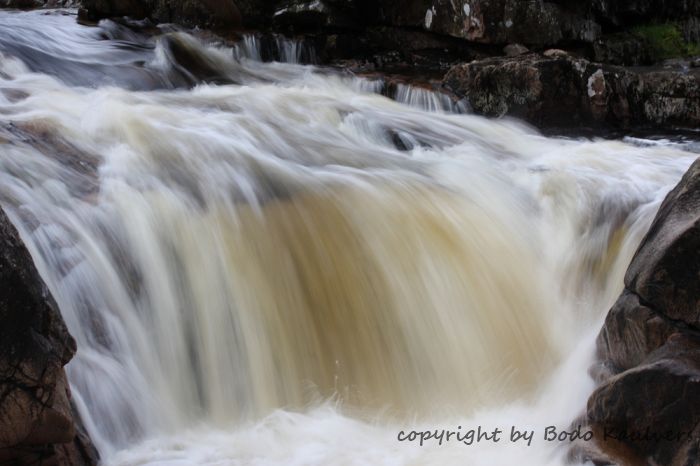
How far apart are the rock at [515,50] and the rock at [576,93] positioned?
4.81ft

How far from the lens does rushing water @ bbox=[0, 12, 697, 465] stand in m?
3.78

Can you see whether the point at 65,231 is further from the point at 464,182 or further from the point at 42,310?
the point at 464,182

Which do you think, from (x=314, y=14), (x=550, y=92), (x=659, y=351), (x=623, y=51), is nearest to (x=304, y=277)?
(x=659, y=351)

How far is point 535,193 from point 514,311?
4.69ft

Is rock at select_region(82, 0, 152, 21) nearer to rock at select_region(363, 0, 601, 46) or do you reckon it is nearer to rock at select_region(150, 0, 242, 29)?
rock at select_region(150, 0, 242, 29)

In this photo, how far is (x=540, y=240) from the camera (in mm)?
5297

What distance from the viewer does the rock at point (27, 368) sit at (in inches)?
113

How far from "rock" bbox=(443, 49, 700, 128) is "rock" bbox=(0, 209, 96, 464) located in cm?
623

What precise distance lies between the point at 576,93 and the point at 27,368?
6922 mm

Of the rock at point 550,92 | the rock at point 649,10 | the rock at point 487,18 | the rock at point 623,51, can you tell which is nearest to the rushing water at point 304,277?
the rock at point 550,92

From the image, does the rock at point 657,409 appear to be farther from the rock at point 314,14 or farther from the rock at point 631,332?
the rock at point 314,14

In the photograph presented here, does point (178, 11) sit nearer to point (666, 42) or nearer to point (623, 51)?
point (623, 51)

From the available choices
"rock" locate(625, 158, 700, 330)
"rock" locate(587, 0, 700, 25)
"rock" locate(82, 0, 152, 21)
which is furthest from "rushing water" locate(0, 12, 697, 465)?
"rock" locate(587, 0, 700, 25)

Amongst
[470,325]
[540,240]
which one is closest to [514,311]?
[470,325]
